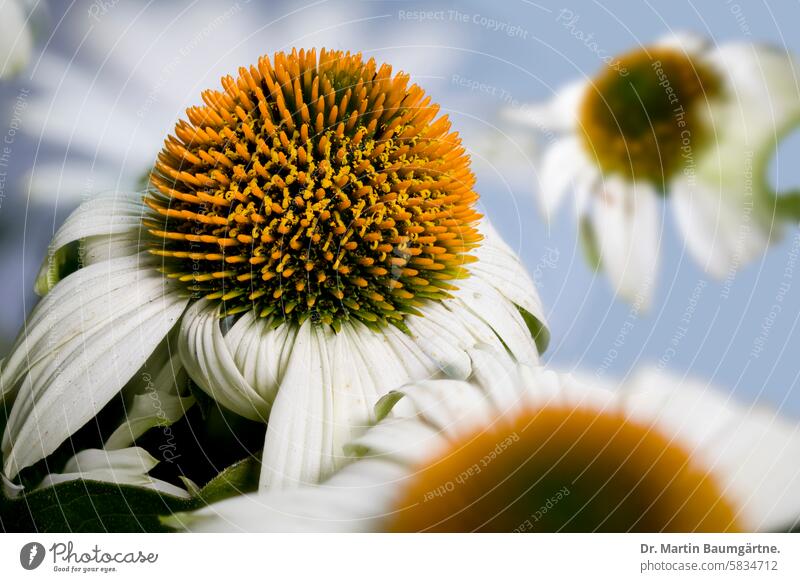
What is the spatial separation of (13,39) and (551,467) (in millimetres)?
394

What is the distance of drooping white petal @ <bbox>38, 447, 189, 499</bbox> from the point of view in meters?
0.43

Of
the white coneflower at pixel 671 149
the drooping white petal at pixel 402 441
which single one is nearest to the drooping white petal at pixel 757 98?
the white coneflower at pixel 671 149

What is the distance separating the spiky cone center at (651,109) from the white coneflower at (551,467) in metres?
0.13

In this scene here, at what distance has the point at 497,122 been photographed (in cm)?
48

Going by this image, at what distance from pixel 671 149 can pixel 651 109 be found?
0.09 feet

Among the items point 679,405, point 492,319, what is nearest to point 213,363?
point 492,319

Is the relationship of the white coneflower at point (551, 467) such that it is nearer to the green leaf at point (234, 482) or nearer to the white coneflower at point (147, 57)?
the green leaf at point (234, 482)

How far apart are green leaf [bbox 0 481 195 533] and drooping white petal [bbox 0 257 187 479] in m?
0.02

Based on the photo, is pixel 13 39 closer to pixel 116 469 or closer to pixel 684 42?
pixel 116 469

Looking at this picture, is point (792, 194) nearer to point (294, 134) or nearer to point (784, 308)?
point (784, 308)

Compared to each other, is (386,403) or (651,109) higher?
(651,109)

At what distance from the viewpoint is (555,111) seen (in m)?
0.48
